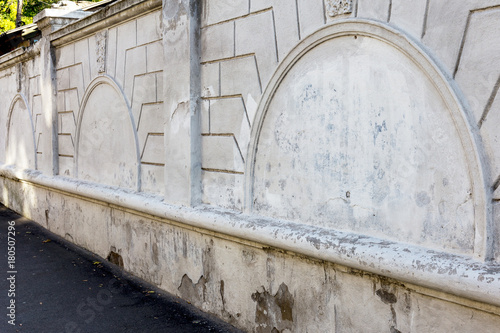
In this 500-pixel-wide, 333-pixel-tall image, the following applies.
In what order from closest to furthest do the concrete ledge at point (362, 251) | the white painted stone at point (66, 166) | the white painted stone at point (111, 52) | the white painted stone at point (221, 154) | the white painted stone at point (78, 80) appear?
the concrete ledge at point (362, 251)
the white painted stone at point (221, 154)
the white painted stone at point (111, 52)
the white painted stone at point (78, 80)
the white painted stone at point (66, 166)

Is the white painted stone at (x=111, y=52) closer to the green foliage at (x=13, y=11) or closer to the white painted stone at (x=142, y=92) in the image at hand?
the white painted stone at (x=142, y=92)

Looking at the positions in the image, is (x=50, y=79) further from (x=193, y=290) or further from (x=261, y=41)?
(x=261, y=41)

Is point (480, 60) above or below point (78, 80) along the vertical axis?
below

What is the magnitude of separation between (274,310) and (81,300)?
2.15 m

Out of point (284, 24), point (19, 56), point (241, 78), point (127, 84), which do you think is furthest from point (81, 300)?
point (19, 56)

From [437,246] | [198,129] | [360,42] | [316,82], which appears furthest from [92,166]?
[437,246]

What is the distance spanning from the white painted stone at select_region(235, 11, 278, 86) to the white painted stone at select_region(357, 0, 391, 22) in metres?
0.85

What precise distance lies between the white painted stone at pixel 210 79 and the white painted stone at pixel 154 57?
699 millimetres

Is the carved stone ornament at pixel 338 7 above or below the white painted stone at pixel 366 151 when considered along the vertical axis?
above

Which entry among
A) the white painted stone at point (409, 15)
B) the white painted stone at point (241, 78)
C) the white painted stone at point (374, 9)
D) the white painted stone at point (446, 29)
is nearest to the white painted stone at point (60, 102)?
the white painted stone at point (241, 78)

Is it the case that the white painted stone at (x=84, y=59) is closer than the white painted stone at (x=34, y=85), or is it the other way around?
the white painted stone at (x=84, y=59)

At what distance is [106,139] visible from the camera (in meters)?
6.57

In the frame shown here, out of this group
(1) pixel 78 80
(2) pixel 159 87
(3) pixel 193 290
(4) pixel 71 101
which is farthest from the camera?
(4) pixel 71 101

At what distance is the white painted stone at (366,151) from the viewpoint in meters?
2.83
